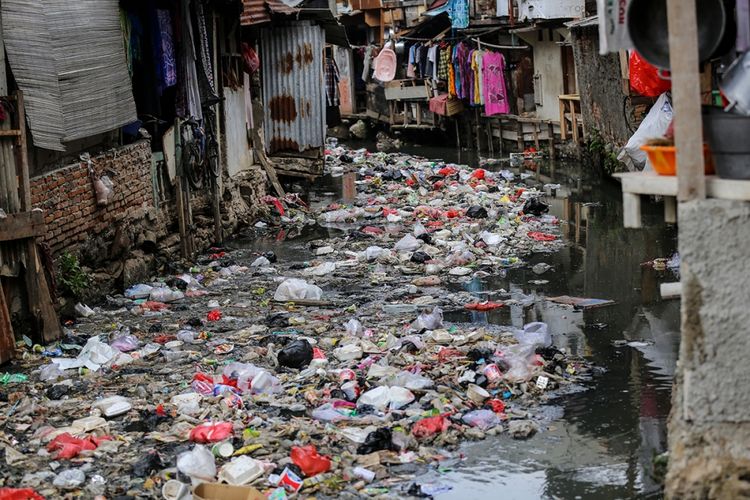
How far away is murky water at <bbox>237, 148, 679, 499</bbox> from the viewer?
17.0ft

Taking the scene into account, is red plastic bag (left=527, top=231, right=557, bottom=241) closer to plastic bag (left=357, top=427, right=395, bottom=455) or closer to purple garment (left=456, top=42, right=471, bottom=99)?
plastic bag (left=357, top=427, right=395, bottom=455)

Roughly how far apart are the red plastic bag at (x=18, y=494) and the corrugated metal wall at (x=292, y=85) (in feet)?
38.6

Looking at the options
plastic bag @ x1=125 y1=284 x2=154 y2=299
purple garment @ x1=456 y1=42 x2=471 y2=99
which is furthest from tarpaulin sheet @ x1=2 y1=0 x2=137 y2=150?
purple garment @ x1=456 y1=42 x2=471 y2=99

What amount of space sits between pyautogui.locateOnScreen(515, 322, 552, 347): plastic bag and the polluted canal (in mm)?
18

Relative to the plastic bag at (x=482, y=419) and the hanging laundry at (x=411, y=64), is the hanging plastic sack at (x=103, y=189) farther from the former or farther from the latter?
the hanging laundry at (x=411, y=64)

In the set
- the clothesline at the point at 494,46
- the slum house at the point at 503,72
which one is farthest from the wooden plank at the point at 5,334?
the clothesline at the point at 494,46

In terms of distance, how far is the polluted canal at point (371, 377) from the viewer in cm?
526

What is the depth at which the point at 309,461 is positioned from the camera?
526cm

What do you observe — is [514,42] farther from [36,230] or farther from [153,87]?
[36,230]

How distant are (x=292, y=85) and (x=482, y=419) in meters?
11.2

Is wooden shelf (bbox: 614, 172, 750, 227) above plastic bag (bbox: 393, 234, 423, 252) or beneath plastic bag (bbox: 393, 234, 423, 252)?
above

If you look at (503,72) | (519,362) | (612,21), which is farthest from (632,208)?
(503,72)

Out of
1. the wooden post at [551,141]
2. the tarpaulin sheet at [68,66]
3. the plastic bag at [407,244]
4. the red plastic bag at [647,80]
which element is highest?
the tarpaulin sheet at [68,66]

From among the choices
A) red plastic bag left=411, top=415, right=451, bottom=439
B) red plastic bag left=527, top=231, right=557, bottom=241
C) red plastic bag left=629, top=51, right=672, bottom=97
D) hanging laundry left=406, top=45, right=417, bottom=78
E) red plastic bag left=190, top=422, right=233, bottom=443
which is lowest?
red plastic bag left=527, top=231, right=557, bottom=241
